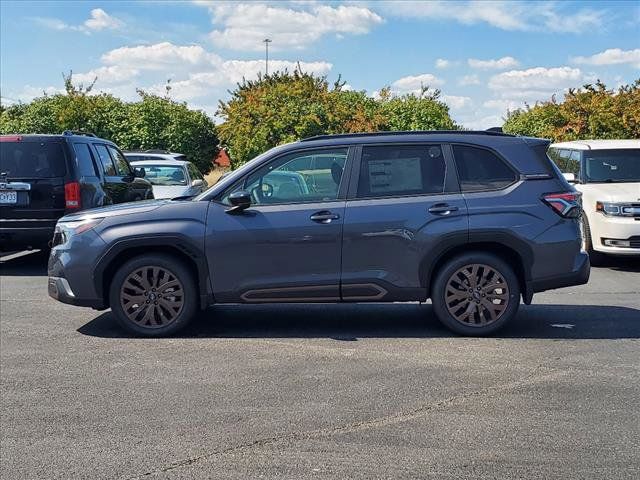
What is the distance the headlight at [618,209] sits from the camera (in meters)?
Answer: 10.4

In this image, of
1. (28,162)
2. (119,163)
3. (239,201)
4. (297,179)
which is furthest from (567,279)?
(119,163)

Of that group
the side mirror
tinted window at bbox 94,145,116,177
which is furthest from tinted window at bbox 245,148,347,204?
tinted window at bbox 94,145,116,177

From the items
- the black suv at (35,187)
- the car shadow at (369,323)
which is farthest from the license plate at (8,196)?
the car shadow at (369,323)

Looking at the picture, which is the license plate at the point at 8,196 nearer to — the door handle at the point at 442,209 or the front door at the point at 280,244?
the front door at the point at 280,244

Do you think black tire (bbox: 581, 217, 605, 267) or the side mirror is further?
black tire (bbox: 581, 217, 605, 267)

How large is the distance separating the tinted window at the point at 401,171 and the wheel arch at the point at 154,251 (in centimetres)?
159

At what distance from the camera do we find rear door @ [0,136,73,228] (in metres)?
10.3

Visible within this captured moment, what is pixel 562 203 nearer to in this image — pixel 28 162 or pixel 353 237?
pixel 353 237

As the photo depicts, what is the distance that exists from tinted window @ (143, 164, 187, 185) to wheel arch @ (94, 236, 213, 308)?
859 cm

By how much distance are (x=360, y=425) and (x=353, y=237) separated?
7.69 feet

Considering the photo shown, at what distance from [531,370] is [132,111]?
24.2 metres

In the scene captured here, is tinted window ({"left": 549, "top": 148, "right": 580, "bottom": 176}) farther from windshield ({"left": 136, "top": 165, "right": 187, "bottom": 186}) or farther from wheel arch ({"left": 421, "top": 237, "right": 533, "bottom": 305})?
→ windshield ({"left": 136, "top": 165, "right": 187, "bottom": 186})

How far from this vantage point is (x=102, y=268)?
6773 millimetres

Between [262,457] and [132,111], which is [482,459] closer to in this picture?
[262,457]
